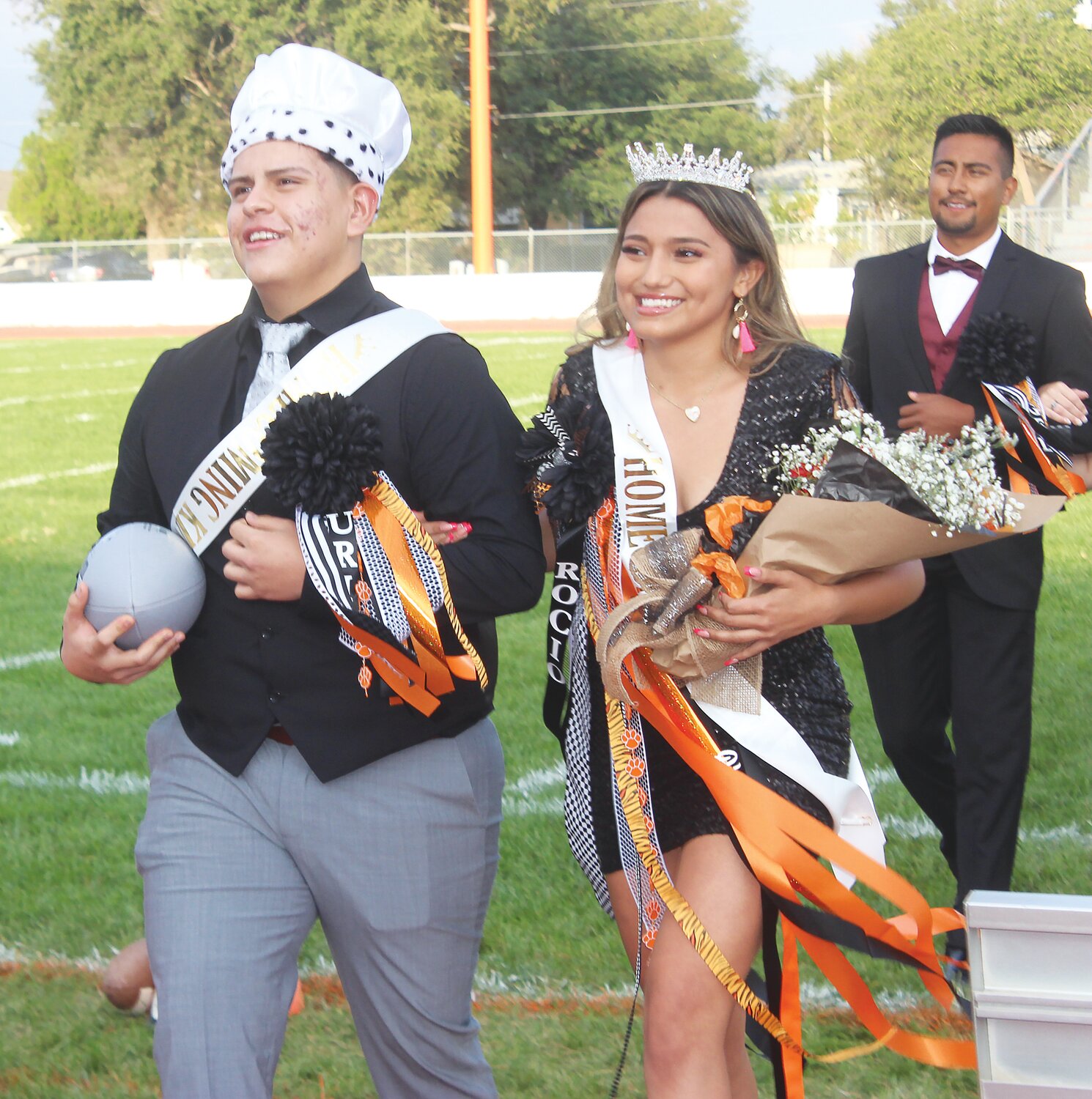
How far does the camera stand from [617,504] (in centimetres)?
278

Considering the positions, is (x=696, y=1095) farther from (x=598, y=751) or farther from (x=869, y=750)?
(x=869, y=750)

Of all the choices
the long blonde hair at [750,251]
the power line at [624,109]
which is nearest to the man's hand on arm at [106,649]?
the long blonde hair at [750,251]

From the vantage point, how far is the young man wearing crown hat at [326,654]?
Result: 2.46 metres

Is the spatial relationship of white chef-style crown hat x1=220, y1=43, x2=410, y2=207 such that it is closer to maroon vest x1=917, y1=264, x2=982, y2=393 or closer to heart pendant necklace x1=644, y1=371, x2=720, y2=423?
heart pendant necklace x1=644, y1=371, x2=720, y2=423

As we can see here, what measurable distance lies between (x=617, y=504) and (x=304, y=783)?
0.74 meters

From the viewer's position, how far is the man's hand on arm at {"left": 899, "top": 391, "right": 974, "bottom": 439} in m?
3.95

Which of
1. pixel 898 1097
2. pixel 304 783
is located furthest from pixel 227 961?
pixel 898 1097

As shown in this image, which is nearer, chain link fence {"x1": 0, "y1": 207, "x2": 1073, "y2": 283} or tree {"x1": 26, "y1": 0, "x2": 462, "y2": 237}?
chain link fence {"x1": 0, "y1": 207, "x2": 1073, "y2": 283}

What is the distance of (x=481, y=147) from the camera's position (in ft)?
120

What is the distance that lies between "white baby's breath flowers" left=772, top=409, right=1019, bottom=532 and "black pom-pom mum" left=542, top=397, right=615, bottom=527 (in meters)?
0.31

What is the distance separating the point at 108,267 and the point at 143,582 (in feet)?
111

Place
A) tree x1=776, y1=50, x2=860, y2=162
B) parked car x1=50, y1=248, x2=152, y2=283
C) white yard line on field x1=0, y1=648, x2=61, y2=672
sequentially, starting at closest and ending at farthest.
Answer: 1. white yard line on field x1=0, y1=648, x2=61, y2=672
2. parked car x1=50, y1=248, x2=152, y2=283
3. tree x1=776, y1=50, x2=860, y2=162

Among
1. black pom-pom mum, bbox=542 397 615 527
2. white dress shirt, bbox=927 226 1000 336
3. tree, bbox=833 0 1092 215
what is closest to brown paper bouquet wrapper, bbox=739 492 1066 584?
black pom-pom mum, bbox=542 397 615 527

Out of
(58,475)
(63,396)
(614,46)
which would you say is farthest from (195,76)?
(58,475)
